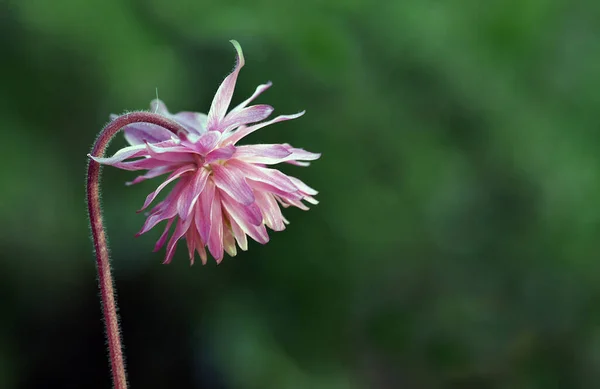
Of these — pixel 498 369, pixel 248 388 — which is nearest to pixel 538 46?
pixel 498 369

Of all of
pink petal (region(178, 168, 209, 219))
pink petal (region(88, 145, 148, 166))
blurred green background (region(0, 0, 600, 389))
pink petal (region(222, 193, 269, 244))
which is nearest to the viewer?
pink petal (region(88, 145, 148, 166))

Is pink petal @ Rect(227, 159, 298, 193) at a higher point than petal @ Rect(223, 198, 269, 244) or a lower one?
higher

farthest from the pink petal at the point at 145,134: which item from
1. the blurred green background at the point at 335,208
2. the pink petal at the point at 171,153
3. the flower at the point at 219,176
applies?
the blurred green background at the point at 335,208

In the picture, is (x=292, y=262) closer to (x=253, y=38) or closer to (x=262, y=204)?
(x=253, y=38)

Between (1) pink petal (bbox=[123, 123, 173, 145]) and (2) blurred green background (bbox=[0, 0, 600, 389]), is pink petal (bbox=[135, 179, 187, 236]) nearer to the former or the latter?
(1) pink petal (bbox=[123, 123, 173, 145])

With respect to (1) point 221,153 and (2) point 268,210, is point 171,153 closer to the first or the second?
(1) point 221,153

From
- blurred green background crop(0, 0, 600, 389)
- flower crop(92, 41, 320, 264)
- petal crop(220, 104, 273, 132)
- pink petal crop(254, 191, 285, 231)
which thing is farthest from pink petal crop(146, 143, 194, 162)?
blurred green background crop(0, 0, 600, 389)
